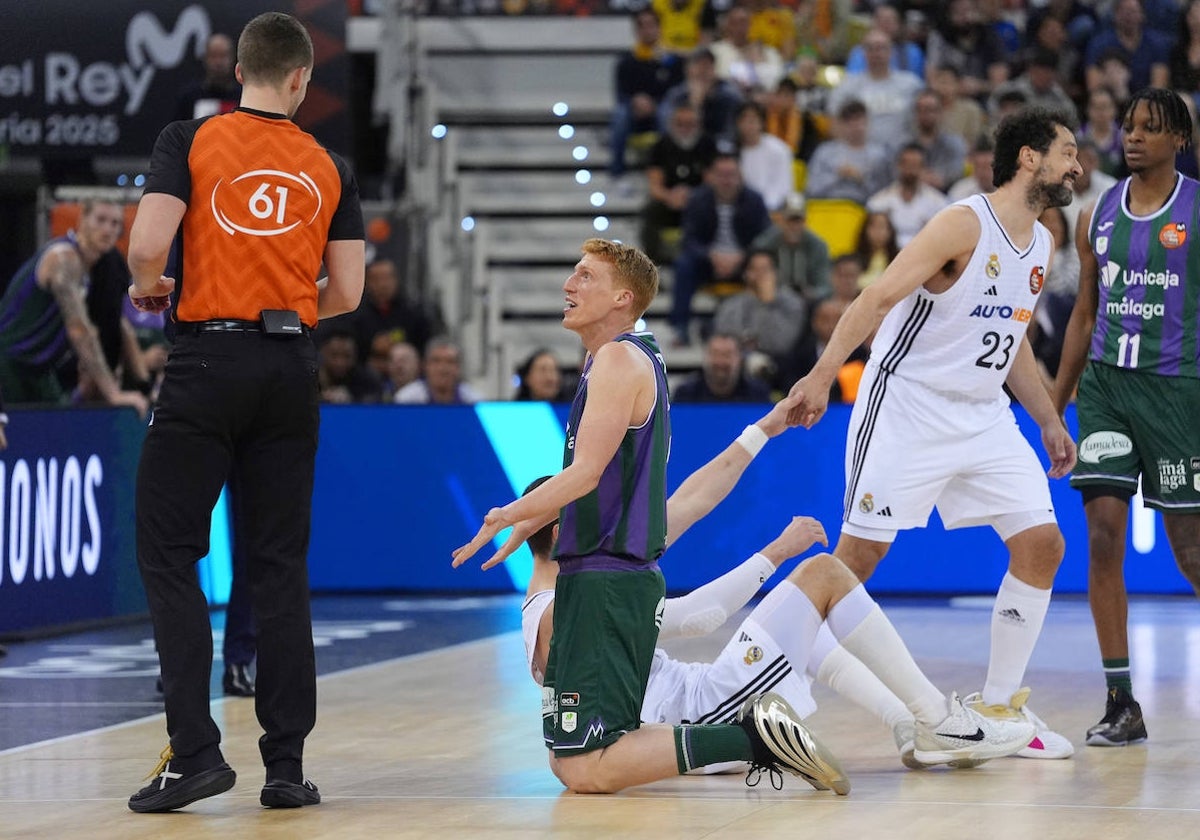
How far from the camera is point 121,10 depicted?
13.5 meters

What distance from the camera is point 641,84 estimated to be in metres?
17.1

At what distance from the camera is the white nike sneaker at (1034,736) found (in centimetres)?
625

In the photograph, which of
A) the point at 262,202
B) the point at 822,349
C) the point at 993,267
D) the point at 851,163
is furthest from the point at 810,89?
the point at 262,202

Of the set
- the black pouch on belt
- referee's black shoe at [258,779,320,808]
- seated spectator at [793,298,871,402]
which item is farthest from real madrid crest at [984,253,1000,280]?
seated spectator at [793,298,871,402]

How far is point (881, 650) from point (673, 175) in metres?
10.6

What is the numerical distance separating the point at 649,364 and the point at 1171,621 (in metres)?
6.19

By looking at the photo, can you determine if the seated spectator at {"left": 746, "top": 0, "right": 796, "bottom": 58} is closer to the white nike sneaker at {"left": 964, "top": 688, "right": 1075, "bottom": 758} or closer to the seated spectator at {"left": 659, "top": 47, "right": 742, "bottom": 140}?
the seated spectator at {"left": 659, "top": 47, "right": 742, "bottom": 140}

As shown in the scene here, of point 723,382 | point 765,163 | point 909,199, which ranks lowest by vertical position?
point 723,382

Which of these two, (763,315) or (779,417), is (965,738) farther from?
(763,315)

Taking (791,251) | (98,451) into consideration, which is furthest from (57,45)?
(791,251)

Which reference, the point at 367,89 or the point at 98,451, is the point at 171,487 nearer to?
the point at 98,451

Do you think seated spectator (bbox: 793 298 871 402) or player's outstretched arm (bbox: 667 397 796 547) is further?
seated spectator (bbox: 793 298 871 402)

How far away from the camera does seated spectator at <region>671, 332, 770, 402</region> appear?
41.1 feet

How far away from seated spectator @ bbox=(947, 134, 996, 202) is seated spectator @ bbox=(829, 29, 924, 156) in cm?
89
